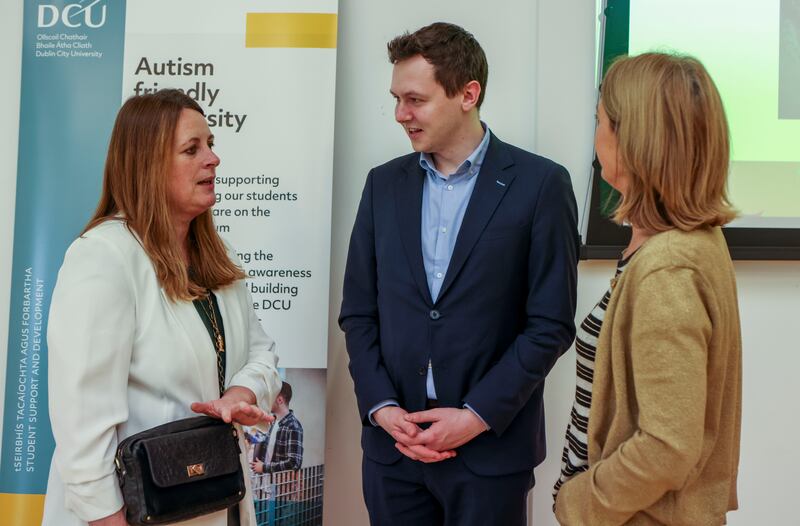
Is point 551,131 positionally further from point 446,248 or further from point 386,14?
point 446,248

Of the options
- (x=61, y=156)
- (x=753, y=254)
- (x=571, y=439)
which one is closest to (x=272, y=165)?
(x=61, y=156)

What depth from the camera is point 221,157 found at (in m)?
2.88

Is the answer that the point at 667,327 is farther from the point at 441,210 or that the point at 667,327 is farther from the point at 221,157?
the point at 221,157

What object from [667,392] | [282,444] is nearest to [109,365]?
[667,392]

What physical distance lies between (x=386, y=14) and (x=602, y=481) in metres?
2.25

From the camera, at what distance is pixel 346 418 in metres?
3.06

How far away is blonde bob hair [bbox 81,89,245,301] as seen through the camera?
5.70 ft

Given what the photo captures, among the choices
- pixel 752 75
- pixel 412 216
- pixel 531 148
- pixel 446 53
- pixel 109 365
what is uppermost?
pixel 752 75

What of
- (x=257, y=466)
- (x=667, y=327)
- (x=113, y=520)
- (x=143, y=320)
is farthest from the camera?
(x=257, y=466)

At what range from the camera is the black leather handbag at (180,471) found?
154cm

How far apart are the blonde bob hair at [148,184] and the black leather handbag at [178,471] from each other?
1.06ft

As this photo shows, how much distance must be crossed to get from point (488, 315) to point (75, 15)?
2.14 meters

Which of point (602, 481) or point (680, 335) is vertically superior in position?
point (680, 335)

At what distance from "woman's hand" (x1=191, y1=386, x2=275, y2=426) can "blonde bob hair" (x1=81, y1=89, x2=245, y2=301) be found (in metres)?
0.25
